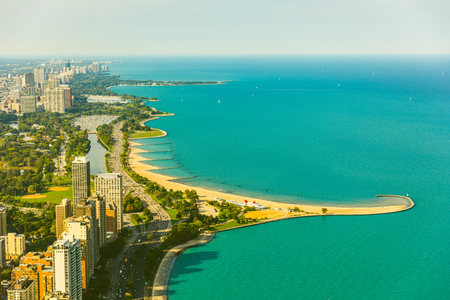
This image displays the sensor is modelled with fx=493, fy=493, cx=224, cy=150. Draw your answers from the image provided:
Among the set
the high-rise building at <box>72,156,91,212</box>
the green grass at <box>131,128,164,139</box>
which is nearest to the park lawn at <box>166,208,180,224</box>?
the high-rise building at <box>72,156,91,212</box>

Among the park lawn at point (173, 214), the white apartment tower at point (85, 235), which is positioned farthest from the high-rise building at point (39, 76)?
the white apartment tower at point (85, 235)

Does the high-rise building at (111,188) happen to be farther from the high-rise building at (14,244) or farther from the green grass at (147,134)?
the green grass at (147,134)

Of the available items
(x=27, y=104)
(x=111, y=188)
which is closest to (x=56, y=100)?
(x=27, y=104)

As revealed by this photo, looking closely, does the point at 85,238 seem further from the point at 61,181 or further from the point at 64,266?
the point at 61,181

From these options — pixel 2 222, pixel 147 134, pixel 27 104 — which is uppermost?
pixel 27 104

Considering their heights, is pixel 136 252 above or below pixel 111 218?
below

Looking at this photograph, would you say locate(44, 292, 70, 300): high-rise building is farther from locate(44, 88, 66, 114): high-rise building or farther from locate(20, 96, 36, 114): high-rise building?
locate(20, 96, 36, 114): high-rise building

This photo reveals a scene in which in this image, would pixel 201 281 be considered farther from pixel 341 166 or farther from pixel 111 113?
pixel 111 113
